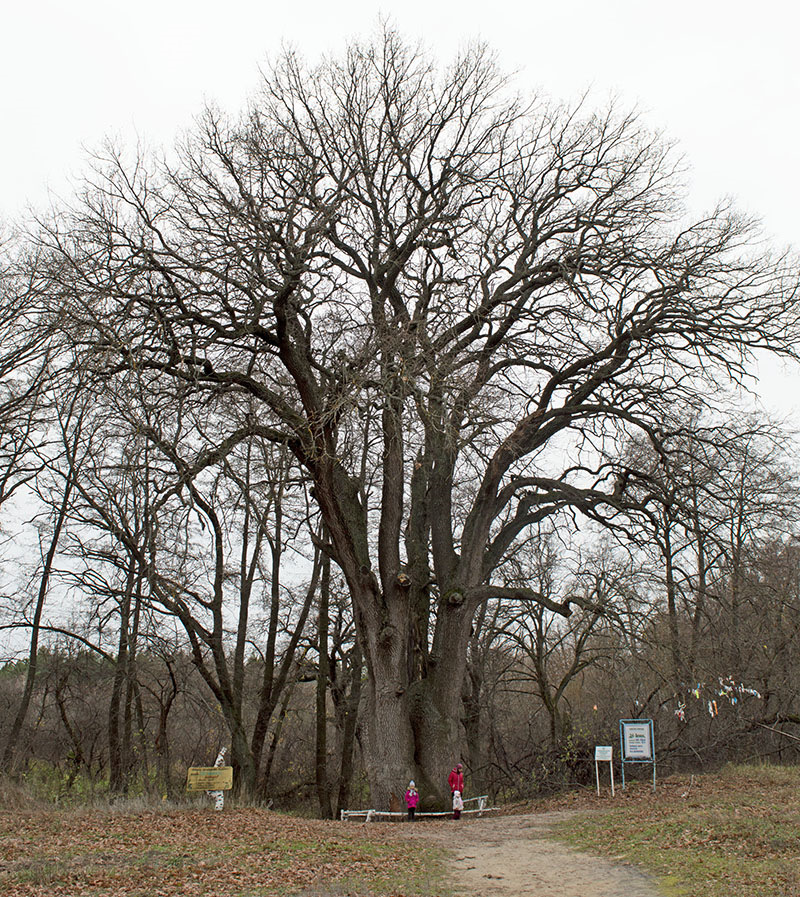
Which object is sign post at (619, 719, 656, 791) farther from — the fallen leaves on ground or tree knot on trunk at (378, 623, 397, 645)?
the fallen leaves on ground

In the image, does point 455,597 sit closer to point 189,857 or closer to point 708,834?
point 708,834

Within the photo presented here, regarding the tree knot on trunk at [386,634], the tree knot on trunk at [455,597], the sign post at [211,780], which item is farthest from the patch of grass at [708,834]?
the sign post at [211,780]

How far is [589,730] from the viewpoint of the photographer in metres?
21.5

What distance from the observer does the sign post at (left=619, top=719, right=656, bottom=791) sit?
15312 mm

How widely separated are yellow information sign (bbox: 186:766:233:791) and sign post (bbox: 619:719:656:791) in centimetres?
729

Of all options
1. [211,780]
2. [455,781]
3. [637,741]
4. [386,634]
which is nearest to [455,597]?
[386,634]

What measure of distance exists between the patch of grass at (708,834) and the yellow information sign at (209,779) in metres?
5.84

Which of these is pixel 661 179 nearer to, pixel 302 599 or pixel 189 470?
pixel 189 470

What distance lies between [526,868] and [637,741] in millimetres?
7148

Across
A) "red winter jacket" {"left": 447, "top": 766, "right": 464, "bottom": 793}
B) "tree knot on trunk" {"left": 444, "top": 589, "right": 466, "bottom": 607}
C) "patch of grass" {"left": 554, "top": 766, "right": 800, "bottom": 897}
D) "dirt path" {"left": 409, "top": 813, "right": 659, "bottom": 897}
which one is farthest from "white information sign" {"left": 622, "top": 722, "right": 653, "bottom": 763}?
"tree knot on trunk" {"left": 444, "top": 589, "right": 466, "bottom": 607}

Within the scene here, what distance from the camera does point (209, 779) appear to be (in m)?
14.4

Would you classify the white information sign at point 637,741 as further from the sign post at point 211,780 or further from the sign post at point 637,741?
the sign post at point 211,780

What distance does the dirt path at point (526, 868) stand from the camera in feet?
25.6

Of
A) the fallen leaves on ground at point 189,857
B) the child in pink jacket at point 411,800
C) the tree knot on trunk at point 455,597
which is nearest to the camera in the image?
the fallen leaves on ground at point 189,857
